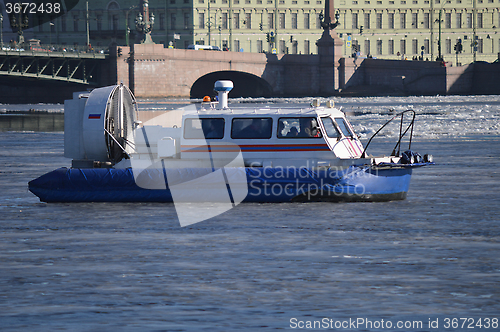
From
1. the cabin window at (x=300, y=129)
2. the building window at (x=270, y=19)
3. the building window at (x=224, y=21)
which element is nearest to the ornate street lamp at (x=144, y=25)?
the building window at (x=224, y=21)

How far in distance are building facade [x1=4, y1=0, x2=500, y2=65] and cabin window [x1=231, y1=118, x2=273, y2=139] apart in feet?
388

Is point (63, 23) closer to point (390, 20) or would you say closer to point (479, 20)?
point (390, 20)

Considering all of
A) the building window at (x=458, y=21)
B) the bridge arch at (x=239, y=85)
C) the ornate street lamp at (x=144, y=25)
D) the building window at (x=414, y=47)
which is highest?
the building window at (x=458, y=21)

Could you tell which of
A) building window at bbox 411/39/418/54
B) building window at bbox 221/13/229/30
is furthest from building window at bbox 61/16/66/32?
building window at bbox 411/39/418/54

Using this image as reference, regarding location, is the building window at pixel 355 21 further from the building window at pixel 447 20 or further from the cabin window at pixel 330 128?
the cabin window at pixel 330 128

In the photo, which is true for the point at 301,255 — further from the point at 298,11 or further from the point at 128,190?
the point at 298,11

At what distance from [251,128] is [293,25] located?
125 meters

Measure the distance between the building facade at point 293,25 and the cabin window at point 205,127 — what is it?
11809 cm

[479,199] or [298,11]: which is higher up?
[298,11]

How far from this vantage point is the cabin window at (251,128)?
64.8 ft

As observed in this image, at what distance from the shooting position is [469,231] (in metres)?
14.9

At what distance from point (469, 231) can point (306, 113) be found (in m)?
5.89

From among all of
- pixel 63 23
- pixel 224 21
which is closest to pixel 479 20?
pixel 224 21

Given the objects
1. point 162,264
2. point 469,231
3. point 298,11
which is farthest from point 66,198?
point 298,11
